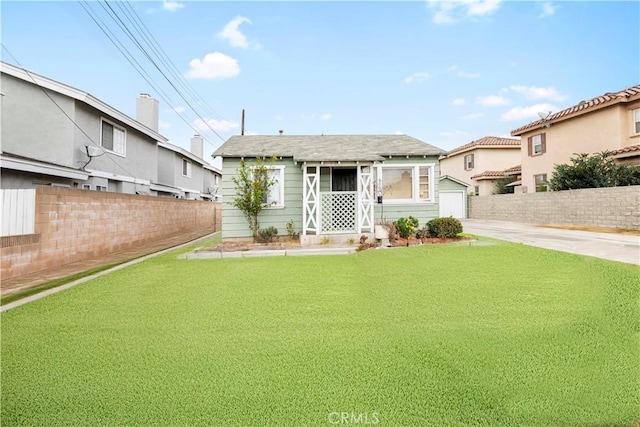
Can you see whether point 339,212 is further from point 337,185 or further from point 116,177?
point 116,177

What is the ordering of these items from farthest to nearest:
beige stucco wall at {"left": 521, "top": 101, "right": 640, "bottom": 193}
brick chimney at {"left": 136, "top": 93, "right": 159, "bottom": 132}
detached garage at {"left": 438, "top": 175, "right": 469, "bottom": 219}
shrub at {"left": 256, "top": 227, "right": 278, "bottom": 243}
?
detached garage at {"left": 438, "top": 175, "right": 469, "bottom": 219}
brick chimney at {"left": 136, "top": 93, "right": 159, "bottom": 132}
beige stucco wall at {"left": 521, "top": 101, "right": 640, "bottom": 193}
shrub at {"left": 256, "top": 227, "right": 278, "bottom": 243}

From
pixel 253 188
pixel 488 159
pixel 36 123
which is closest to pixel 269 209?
pixel 253 188

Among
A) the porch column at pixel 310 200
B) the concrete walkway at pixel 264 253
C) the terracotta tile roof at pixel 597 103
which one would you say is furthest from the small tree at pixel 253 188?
the terracotta tile roof at pixel 597 103

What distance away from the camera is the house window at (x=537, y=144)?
21250mm

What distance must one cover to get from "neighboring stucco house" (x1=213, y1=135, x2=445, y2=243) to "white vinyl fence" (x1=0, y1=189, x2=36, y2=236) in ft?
18.0

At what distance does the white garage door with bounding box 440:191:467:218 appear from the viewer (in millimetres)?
25234

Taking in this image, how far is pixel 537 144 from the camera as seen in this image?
72.1 feet

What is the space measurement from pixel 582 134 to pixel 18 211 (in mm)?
25896

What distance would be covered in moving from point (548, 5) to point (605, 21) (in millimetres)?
2626

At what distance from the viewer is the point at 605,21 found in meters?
11.3

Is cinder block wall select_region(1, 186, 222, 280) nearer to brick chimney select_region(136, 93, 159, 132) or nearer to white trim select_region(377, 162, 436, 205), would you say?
brick chimney select_region(136, 93, 159, 132)

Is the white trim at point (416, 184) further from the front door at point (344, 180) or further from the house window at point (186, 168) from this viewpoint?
the house window at point (186, 168)
